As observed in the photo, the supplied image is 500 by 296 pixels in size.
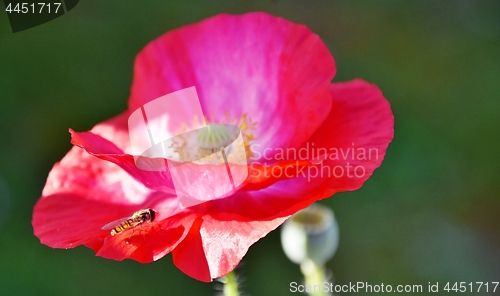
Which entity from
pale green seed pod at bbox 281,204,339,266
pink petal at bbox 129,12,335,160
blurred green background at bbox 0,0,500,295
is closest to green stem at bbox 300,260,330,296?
pale green seed pod at bbox 281,204,339,266

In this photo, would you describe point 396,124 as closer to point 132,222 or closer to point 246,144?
point 246,144

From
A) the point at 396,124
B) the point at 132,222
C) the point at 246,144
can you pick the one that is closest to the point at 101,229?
the point at 132,222

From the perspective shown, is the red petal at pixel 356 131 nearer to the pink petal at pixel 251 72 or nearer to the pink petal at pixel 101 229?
the pink petal at pixel 251 72

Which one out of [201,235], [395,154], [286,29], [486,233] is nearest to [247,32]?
[286,29]

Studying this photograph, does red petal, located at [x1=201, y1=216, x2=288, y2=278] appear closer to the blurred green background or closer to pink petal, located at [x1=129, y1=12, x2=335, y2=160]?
pink petal, located at [x1=129, y1=12, x2=335, y2=160]

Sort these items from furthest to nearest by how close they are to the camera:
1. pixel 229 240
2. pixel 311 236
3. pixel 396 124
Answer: pixel 396 124 → pixel 311 236 → pixel 229 240

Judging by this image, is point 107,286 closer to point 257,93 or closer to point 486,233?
point 257,93

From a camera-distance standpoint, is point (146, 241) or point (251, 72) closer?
point (146, 241)
